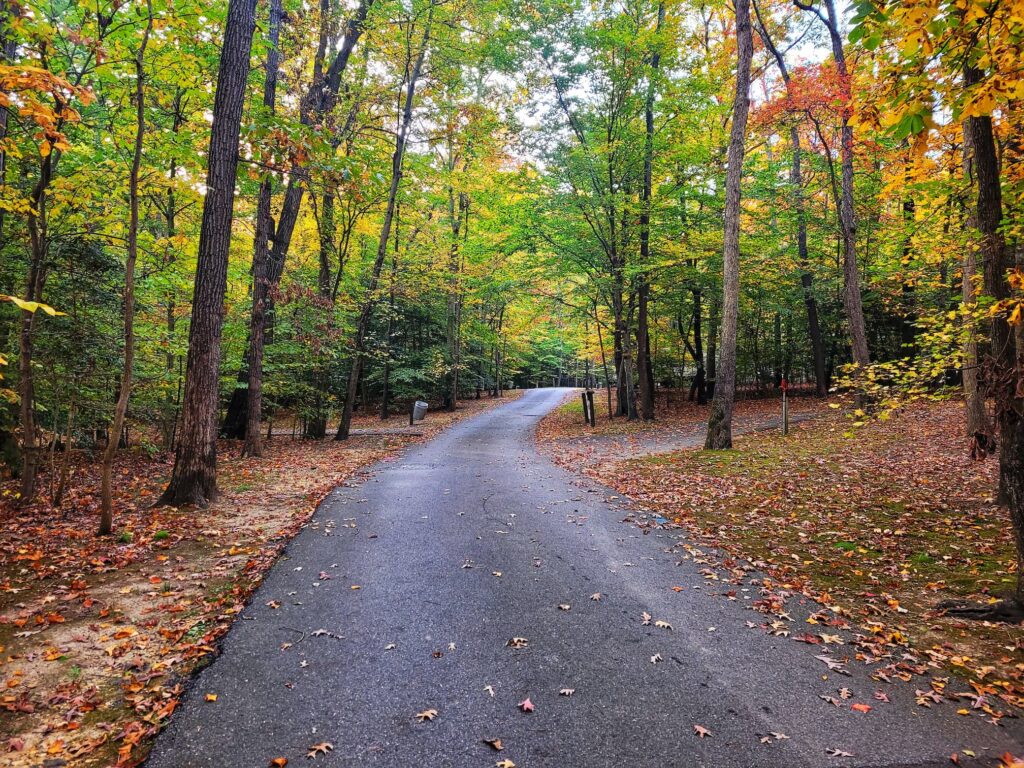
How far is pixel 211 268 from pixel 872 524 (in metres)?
9.67

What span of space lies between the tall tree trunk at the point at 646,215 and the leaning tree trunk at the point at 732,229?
14.4 ft

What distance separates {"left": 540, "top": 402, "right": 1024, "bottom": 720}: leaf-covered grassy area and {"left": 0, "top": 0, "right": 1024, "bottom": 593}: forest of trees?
3.38 ft

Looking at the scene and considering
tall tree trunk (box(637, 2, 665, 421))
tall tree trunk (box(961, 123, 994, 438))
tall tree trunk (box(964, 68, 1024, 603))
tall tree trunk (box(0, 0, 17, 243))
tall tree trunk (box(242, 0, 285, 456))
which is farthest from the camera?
tall tree trunk (box(637, 2, 665, 421))

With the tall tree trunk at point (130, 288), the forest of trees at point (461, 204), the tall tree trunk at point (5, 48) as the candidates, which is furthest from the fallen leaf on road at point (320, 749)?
the tall tree trunk at point (5, 48)

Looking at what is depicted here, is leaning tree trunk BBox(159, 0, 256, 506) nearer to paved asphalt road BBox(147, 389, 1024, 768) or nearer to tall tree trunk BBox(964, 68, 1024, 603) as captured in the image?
paved asphalt road BBox(147, 389, 1024, 768)

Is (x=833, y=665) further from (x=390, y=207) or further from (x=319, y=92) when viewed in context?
(x=319, y=92)

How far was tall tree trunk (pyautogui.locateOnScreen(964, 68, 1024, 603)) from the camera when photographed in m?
3.74

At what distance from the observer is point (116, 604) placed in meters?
4.21

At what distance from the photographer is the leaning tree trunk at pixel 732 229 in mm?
10086

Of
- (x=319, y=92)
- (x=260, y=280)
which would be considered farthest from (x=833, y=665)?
(x=319, y=92)

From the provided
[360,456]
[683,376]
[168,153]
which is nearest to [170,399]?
[360,456]

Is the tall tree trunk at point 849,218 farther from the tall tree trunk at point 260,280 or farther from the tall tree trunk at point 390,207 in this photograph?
the tall tree trunk at point 260,280

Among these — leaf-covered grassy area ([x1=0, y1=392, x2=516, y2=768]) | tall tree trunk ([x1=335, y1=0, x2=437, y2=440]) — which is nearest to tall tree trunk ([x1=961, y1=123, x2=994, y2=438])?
leaf-covered grassy area ([x1=0, y1=392, x2=516, y2=768])

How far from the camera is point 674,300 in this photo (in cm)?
2091
